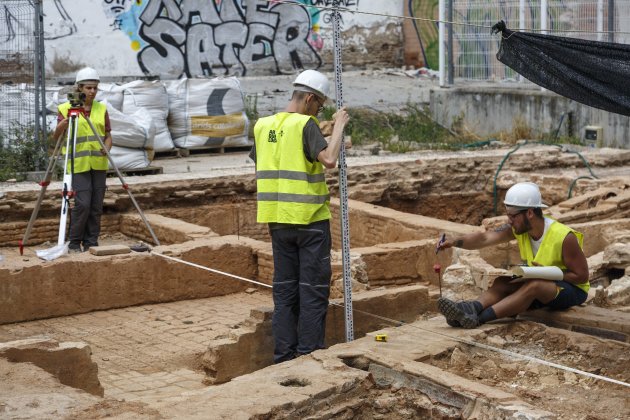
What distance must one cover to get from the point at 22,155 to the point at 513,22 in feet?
32.5

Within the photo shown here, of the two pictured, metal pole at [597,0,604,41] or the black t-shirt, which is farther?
metal pole at [597,0,604,41]

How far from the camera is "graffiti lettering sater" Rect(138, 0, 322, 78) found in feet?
77.6

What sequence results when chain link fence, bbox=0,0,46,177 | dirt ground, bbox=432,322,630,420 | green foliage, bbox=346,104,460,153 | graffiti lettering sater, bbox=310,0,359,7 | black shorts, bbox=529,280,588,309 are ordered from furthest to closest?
graffiti lettering sater, bbox=310,0,359,7 < green foliage, bbox=346,104,460,153 < chain link fence, bbox=0,0,46,177 < black shorts, bbox=529,280,588,309 < dirt ground, bbox=432,322,630,420

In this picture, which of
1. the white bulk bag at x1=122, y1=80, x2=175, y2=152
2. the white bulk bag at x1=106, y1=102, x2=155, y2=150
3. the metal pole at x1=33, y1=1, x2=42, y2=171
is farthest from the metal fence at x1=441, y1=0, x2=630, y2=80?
the metal pole at x1=33, y1=1, x2=42, y2=171

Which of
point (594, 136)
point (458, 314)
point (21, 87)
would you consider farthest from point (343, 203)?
point (594, 136)

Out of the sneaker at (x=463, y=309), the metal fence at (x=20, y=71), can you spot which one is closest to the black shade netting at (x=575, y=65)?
the sneaker at (x=463, y=309)

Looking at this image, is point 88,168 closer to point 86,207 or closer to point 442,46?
point 86,207

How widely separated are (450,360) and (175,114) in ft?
36.9

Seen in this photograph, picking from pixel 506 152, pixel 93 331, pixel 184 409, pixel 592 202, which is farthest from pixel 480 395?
pixel 506 152

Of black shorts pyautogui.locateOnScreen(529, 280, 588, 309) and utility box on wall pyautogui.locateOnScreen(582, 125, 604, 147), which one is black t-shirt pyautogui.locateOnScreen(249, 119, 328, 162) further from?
utility box on wall pyautogui.locateOnScreen(582, 125, 604, 147)

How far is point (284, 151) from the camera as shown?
7.37 metres

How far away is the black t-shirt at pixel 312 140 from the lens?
7.24 m

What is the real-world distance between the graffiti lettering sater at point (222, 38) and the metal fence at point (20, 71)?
24.7 feet

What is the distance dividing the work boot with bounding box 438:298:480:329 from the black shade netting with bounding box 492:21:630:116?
1.68m
